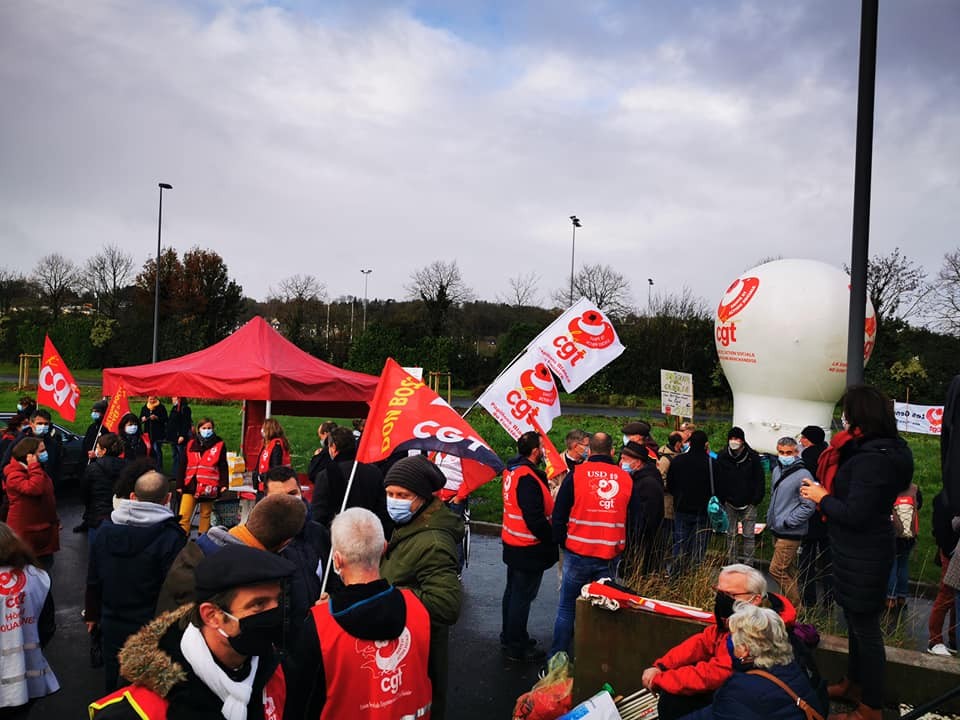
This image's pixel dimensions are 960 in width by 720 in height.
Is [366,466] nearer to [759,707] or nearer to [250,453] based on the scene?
[759,707]

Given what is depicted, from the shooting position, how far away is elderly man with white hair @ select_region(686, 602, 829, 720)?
10.1ft

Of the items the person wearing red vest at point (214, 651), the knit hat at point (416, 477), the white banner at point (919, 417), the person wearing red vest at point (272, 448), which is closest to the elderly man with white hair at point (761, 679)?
the knit hat at point (416, 477)

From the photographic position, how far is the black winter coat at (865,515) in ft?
13.9

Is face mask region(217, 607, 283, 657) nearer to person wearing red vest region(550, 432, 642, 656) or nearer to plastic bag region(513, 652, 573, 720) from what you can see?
plastic bag region(513, 652, 573, 720)

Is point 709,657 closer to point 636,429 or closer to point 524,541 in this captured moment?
point 524,541

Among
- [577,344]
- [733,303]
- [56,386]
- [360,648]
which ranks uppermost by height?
[733,303]

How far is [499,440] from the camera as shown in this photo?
20.6 metres

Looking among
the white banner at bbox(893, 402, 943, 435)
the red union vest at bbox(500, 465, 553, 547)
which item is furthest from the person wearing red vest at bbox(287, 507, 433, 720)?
the white banner at bbox(893, 402, 943, 435)

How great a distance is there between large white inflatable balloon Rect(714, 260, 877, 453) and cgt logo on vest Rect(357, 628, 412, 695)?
12.7m

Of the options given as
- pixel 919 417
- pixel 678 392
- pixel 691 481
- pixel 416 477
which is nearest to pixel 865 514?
pixel 416 477

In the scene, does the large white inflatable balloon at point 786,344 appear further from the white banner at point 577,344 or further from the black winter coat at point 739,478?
the white banner at point 577,344

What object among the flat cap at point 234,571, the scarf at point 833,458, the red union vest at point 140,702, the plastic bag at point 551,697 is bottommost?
the plastic bag at point 551,697

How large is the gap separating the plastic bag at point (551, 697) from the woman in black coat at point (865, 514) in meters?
1.67

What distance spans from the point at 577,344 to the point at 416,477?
16.6ft
